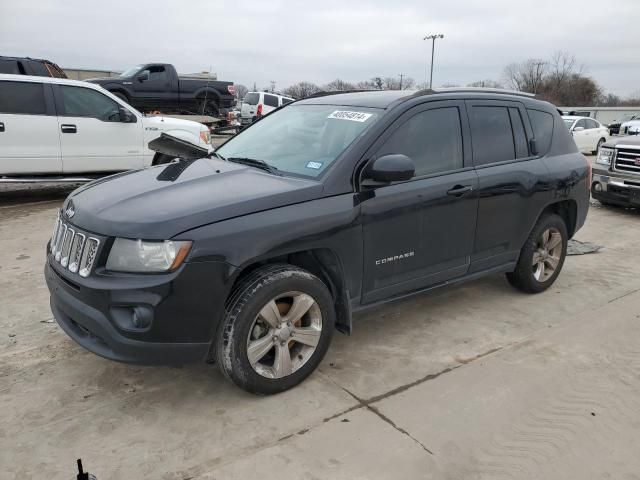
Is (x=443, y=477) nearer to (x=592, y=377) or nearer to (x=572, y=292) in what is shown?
(x=592, y=377)

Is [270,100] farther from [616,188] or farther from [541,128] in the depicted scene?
[541,128]

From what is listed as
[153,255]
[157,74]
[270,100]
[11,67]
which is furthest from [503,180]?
[270,100]

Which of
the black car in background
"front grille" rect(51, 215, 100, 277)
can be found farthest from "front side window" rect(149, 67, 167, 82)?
"front grille" rect(51, 215, 100, 277)

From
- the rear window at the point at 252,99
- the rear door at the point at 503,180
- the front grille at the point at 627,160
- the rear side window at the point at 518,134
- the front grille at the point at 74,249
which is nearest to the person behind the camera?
the front grille at the point at 74,249

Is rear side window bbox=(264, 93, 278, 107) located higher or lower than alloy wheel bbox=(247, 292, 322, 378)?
higher

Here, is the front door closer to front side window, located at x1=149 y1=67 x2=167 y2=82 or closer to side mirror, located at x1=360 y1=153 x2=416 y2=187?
side mirror, located at x1=360 y1=153 x2=416 y2=187

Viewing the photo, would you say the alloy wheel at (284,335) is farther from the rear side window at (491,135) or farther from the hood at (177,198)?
the rear side window at (491,135)

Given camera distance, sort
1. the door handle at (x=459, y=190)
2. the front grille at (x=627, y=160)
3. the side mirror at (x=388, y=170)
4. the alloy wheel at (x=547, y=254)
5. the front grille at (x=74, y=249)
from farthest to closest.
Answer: the front grille at (x=627, y=160)
the alloy wheel at (x=547, y=254)
the door handle at (x=459, y=190)
the side mirror at (x=388, y=170)
the front grille at (x=74, y=249)

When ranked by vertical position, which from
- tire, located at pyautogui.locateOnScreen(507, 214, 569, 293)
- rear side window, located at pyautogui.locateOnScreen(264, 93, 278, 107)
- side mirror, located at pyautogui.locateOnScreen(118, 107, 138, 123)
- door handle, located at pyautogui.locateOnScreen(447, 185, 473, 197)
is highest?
rear side window, located at pyautogui.locateOnScreen(264, 93, 278, 107)

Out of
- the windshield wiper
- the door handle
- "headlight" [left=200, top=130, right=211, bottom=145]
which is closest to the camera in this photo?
the windshield wiper

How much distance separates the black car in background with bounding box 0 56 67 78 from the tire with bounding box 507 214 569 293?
36.7ft

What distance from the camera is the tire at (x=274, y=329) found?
2891 millimetres

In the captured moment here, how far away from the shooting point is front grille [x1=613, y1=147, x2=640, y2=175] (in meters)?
8.52

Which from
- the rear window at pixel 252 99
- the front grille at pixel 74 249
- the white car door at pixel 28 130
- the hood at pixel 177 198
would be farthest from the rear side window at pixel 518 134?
the rear window at pixel 252 99
